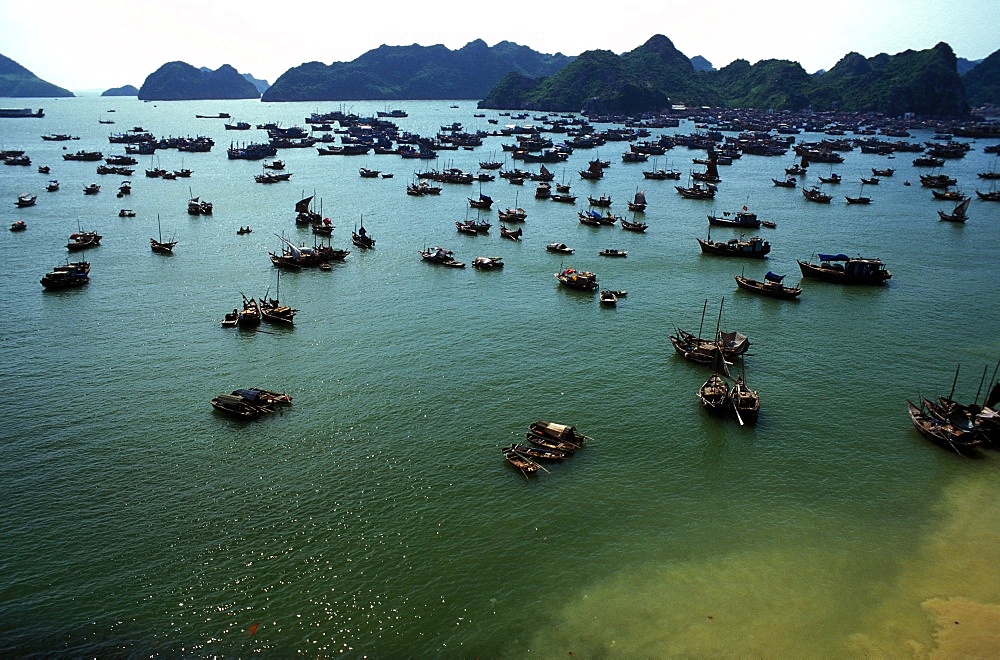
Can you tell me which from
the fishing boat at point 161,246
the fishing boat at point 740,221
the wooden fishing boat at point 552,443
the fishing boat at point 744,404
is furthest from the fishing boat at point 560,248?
the wooden fishing boat at point 552,443

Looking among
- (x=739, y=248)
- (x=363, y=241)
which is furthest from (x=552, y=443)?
(x=739, y=248)

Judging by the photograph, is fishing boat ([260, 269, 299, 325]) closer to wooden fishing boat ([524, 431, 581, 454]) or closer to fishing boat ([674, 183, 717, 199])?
wooden fishing boat ([524, 431, 581, 454])

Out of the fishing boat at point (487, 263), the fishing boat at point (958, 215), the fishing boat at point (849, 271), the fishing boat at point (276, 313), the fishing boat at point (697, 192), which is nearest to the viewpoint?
the fishing boat at point (276, 313)

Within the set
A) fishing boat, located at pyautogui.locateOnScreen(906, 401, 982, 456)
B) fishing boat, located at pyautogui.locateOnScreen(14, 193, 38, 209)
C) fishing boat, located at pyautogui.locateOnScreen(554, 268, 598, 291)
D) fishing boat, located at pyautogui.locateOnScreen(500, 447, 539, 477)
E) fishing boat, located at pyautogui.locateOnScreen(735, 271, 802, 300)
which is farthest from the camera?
fishing boat, located at pyautogui.locateOnScreen(14, 193, 38, 209)

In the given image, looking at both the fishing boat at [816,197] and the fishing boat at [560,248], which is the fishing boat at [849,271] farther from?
the fishing boat at [816,197]

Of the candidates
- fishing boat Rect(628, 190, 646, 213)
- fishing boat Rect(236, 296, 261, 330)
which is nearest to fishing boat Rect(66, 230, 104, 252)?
fishing boat Rect(236, 296, 261, 330)

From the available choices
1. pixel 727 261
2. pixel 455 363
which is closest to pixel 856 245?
pixel 727 261
